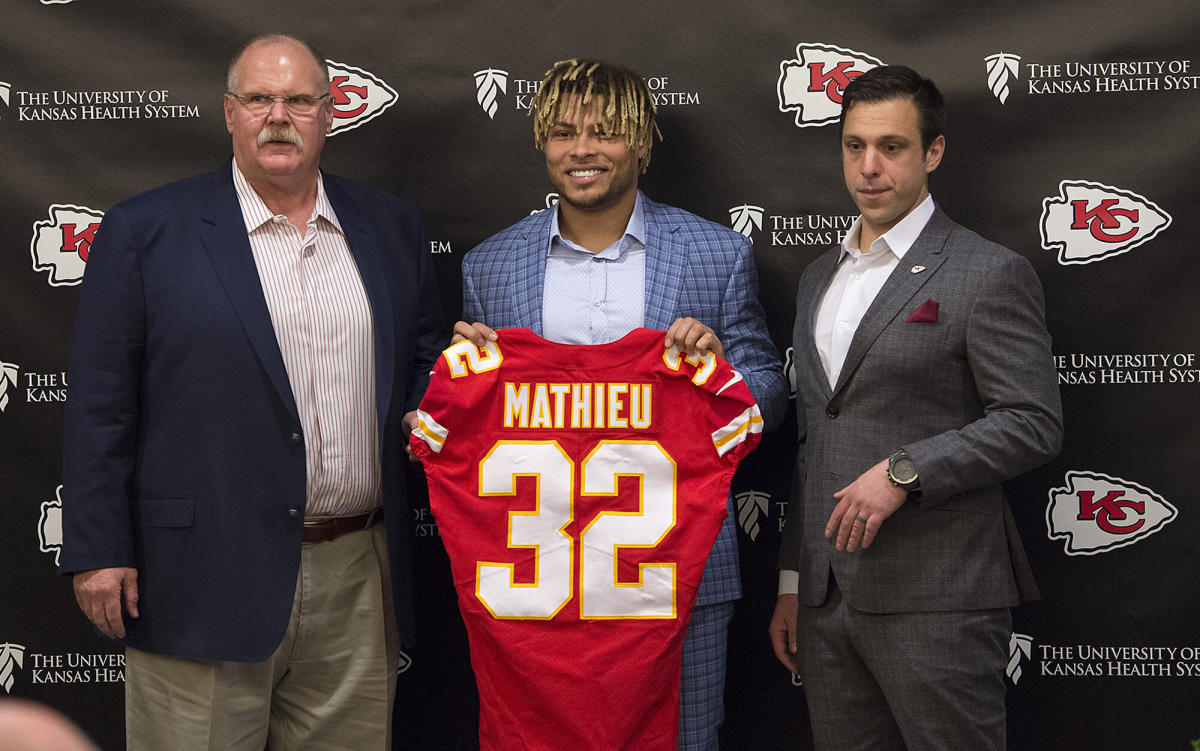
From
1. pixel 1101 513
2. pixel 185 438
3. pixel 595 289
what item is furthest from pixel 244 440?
pixel 1101 513

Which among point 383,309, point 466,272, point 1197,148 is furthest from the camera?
point 1197,148

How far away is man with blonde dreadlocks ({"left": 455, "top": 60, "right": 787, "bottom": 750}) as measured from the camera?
2.36 metres

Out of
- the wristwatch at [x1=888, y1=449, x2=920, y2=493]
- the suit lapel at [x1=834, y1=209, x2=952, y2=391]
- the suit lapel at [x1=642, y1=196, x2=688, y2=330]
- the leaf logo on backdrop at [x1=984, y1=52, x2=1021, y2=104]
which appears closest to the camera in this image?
the wristwatch at [x1=888, y1=449, x2=920, y2=493]

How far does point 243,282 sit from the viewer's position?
2.21 meters

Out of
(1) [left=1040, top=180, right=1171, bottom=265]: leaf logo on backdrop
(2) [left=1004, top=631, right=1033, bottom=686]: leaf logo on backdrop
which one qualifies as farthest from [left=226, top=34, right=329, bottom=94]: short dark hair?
(2) [left=1004, top=631, right=1033, bottom=686]: leaf logo on backdrop

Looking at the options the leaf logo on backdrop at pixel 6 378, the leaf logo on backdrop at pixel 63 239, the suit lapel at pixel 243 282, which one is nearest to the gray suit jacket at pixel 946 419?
the suit lapel at pixel 243 282

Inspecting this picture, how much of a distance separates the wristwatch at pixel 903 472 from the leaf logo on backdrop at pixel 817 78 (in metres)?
1.11

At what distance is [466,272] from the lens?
8.34ft

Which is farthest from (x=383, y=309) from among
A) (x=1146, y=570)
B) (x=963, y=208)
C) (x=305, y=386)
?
(x=1146, y=570)

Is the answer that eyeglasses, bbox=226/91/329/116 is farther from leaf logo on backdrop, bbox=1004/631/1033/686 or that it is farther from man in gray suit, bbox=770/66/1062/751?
leaf logo on backdrop, bbox=1004/631/1033/686

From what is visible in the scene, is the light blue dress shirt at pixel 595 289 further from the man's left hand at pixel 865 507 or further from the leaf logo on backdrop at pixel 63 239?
the leaf logo on backdrop at pixel 63 239

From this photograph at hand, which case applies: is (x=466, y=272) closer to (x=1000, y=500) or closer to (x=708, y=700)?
(x=708, y=700)

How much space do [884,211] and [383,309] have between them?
1.07 metres

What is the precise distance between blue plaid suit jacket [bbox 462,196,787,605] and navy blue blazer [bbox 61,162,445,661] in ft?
1.76
